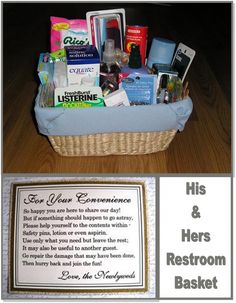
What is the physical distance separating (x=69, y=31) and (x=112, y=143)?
298 millimetres

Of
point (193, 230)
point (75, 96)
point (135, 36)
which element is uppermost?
point (135, 36)

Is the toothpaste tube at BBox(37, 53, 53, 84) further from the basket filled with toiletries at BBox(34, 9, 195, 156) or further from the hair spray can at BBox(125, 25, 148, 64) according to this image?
the hair spray can at BBox(125, 25, 148, 64)

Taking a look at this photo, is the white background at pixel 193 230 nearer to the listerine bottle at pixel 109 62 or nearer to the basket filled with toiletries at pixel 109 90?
the basket filled with toiletries at pixel 109 90

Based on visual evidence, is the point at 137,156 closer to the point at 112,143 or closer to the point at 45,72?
the point at 112,143

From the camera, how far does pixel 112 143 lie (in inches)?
37.4

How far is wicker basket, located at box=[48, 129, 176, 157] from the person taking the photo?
93cm

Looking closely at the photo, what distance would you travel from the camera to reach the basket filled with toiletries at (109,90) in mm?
888

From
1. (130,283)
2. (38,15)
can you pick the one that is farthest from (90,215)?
(38,15)

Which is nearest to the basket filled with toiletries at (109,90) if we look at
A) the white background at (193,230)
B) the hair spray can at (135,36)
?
the hair spray can at (135,36)

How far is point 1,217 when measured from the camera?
2.52ft

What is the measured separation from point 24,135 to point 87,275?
48cm

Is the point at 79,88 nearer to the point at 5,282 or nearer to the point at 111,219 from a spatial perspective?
the point at 111,219

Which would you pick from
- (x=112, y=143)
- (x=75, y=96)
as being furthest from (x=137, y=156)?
(x=75, y=96)

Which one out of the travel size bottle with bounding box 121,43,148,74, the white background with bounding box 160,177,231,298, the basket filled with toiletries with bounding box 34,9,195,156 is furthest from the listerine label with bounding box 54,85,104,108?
the white background with bounding box 160,177,231,298
